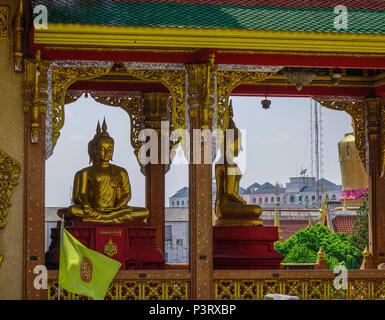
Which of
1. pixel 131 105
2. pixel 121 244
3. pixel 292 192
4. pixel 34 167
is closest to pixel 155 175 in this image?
pixel 131 105

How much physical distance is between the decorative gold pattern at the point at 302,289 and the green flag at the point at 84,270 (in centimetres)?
239

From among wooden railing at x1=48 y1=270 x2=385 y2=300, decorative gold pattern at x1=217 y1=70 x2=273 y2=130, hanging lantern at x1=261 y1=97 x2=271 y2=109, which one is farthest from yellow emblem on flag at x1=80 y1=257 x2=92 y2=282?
hanging lantern at x1=261 y1=97 x2=271 y2=109

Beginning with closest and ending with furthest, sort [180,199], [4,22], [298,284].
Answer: [4,22] → [298,284] → [180,199]

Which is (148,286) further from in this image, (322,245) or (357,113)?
(322,245)

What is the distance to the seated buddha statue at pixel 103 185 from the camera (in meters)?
16.4

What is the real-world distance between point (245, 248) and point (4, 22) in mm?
5550

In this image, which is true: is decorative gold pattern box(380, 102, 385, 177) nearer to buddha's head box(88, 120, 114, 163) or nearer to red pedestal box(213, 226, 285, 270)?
red pedestal box(213, 226, 285, 270)

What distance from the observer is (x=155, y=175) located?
60.6ft

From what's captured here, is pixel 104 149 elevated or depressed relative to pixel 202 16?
depressed

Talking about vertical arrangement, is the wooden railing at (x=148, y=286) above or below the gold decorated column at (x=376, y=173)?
below

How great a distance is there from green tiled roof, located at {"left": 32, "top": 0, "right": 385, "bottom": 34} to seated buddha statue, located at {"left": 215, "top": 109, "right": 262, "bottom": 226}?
3.71 meters

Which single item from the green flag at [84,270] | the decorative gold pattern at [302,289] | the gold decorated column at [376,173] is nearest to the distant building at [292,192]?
the gold decorated column at [376,173]

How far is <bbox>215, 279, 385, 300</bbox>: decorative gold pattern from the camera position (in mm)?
14617

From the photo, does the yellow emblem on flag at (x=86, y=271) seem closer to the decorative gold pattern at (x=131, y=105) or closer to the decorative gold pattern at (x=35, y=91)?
the decorative gold pattern at (x=35, y=91)
